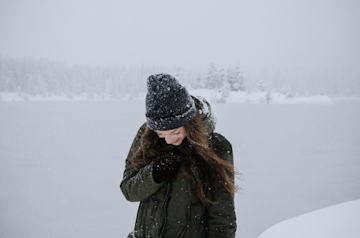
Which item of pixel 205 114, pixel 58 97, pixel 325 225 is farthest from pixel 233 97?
pixel 205 114

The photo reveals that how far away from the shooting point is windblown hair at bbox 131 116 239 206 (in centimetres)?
115

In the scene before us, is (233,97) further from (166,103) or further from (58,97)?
(166,103)

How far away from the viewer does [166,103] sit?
107 cm

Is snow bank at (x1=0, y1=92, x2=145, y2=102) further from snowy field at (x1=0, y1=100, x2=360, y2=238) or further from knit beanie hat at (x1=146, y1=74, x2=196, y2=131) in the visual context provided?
knit beanie hat at (x1=146, y1=74, x2=196, y2=131)

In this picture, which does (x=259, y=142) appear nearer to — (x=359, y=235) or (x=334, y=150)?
(x=334, y=150)

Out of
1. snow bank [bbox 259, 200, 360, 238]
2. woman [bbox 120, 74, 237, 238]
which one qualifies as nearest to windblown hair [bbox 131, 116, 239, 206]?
woman [bbox 120, 74, 237, 238]

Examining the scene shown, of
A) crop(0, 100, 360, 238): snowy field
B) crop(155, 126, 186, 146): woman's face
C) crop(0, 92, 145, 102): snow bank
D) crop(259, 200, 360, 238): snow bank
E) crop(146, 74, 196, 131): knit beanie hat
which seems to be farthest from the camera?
crop(0, 92, 145, 102): snow bank

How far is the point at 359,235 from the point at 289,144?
25.3ft

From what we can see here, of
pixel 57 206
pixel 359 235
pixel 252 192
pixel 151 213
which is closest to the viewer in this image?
pixel 151 213

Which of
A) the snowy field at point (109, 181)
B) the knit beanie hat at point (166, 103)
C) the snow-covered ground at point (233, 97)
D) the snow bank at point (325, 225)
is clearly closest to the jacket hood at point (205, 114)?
the knit beanie hat at point (166, 103)

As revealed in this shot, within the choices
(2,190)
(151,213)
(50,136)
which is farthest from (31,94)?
(151,213)

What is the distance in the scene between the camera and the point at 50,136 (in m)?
9.30

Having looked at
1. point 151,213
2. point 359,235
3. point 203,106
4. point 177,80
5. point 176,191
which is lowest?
point 359,235

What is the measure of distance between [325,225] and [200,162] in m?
1.84
